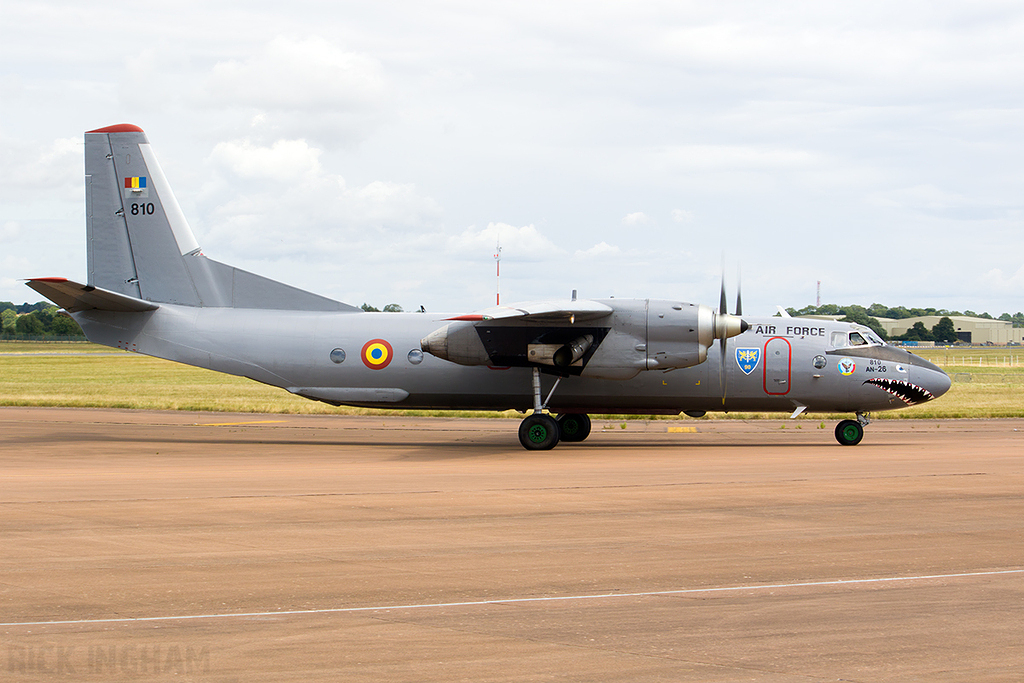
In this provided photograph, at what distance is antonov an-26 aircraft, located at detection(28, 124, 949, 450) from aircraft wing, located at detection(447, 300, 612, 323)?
0.26 ft

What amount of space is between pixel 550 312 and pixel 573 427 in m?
4.99

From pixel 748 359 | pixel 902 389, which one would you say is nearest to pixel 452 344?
pixel 748 359

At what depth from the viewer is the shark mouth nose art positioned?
23.5 metres

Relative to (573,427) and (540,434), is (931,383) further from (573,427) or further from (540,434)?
(540,434)

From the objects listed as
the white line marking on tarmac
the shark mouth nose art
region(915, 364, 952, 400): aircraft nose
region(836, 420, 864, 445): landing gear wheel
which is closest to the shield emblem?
region(836, 420, 864, 445): landing gear wheel

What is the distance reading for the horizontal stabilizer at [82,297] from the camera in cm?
2230

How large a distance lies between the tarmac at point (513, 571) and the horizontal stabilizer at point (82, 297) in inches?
197

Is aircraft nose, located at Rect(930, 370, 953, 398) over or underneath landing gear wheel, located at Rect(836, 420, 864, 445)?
over

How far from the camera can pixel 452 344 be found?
2302cm

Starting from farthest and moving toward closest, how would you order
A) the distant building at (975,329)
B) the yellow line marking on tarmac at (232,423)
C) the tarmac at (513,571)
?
the distant building at (975,329), the yellow line marking on tarmac at (232,423), the tarmac at (513,571)

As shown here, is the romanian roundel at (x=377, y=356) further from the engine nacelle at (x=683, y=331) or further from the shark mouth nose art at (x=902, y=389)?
the shark mouth nose art at (x=902, y=389)

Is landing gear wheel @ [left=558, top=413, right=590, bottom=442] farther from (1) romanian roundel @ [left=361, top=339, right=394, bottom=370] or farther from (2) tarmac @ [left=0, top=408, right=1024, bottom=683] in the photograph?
(2) tarmac @ [left=0, top=408, right=1024, bottom=683]

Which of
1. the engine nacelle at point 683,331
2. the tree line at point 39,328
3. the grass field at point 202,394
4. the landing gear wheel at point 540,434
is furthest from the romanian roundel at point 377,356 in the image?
the tree line at point 39,328

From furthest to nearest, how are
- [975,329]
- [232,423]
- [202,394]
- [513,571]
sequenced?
[975,329], [202,394], [232,423], [513,571]
